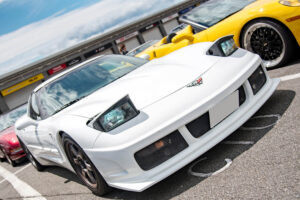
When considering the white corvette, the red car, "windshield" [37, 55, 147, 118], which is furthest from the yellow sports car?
the red car

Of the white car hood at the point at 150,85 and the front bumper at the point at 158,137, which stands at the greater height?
the white car hood at the point at 150,85

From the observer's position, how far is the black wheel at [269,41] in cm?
407

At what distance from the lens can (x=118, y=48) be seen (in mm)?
30391

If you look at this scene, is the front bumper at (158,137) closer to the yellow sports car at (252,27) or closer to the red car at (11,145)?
the yellow sports car at (252,27)

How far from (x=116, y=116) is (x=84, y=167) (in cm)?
80

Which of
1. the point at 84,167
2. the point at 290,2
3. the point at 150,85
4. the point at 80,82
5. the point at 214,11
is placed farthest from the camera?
the point at 214,11

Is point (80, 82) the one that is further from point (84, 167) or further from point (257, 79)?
point (257, 79)

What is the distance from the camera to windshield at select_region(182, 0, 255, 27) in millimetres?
4867

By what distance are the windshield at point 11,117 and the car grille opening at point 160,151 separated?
6023 millimetres

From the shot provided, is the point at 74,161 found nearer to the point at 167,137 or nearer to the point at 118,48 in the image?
the point at 167,137

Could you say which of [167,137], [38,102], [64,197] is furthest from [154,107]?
[38,102]

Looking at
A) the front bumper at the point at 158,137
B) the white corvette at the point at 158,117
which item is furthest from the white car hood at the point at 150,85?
the front bumper at the point at 158,137

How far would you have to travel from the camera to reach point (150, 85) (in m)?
2.76

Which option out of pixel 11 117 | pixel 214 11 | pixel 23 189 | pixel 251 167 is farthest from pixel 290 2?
pixel 11 117
